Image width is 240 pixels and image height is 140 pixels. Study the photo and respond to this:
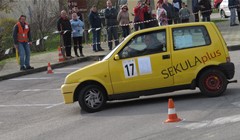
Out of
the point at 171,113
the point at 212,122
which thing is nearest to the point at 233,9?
the point at 171,113

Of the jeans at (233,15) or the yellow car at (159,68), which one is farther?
the jeans at (233,15)

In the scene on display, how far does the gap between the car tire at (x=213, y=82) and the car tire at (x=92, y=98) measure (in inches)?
82.1

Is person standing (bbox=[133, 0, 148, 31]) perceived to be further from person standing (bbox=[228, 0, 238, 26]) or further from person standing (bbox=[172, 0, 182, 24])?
person standing (bbox=[228, 0, 238, 26])

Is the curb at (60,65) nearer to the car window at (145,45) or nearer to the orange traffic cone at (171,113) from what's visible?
the car window at (145,45)

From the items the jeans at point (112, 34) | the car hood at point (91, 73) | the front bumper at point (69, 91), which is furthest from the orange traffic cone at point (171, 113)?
the jeans at point (112, 34)

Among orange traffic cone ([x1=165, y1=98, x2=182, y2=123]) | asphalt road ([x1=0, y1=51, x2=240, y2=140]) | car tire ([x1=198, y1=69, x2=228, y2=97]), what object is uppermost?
car tire ([x1=198, y1=69, x2=228, y2=97])

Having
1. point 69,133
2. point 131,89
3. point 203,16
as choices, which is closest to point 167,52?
point 131,89

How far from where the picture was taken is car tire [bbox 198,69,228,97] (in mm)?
10516

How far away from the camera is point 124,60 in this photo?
1062cm

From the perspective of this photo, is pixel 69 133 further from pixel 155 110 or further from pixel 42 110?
pixel 42 110

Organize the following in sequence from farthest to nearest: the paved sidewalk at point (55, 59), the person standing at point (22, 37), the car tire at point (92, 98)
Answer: the paved sidewalk at point (55, 59) → the person standing at point (22, 37) → the car tire at point (92, 98)

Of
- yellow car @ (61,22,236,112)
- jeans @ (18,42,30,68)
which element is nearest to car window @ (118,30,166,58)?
yellow car @ (61,22,236,112)

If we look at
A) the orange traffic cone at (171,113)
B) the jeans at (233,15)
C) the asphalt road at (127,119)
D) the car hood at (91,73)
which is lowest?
the asphalt road at (127,119)

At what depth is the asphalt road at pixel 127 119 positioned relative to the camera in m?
8.16
